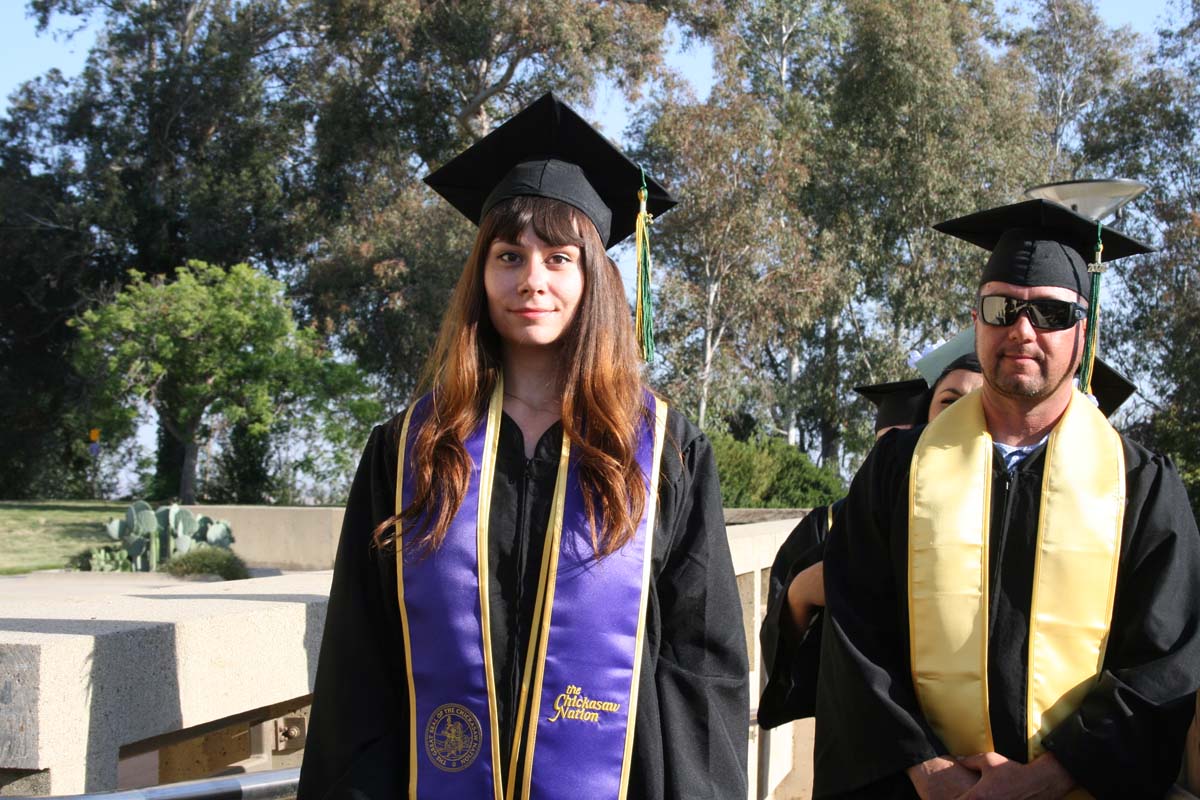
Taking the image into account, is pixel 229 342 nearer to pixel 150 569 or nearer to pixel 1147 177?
pixel 150 569

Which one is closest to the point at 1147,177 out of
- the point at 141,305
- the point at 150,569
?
the point at 141,305

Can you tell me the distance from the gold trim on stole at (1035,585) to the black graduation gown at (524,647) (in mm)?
436

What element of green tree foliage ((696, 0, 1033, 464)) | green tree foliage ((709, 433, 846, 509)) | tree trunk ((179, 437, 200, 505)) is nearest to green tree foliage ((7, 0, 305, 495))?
tree trunk ((179, 437, 200, 505))

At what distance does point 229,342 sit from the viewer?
2120 cm

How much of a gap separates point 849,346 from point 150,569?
58.0 ft

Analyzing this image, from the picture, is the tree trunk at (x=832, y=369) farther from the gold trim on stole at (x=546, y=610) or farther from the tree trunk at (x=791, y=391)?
the gold trim on stole at (x=546, y=610)

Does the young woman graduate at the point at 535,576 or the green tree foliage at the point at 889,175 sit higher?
the green tree foliage at the point at 889,175

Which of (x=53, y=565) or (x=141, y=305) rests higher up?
(x=141, y=305)

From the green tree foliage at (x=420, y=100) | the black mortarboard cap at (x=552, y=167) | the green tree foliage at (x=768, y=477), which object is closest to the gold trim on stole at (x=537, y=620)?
the black mortarboard cap at (x=552, y=167)

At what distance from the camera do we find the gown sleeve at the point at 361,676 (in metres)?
2.17

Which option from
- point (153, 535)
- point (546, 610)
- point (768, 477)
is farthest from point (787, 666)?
point (768, 477)

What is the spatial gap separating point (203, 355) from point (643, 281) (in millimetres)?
19493

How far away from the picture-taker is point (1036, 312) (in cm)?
267

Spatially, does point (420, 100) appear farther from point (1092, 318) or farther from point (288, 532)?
point (1092, 318)
